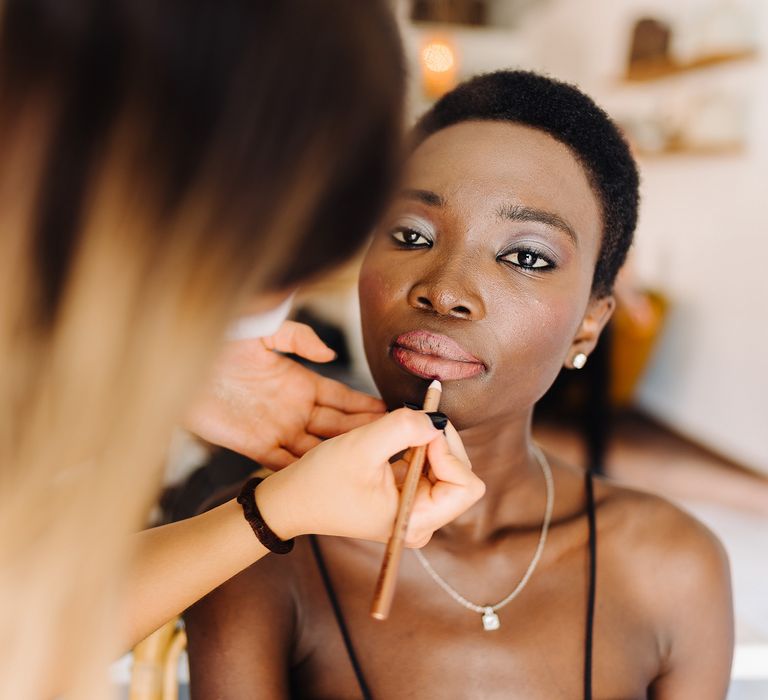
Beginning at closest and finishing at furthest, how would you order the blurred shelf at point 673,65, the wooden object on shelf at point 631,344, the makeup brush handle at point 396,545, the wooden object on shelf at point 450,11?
the makeup brush handle at point 396,545, the blurred shelf at point 673,65, the wooden object on shelf at point 631,344, the wooden object on shelf at point 450,11

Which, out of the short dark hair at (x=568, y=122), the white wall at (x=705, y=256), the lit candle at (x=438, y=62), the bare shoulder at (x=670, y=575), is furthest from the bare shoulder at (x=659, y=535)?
the lit candle at (x=438, y=62)

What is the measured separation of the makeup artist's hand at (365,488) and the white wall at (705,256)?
300 cm

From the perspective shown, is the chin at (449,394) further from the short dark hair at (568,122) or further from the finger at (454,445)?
the short dark hair at (568,122)

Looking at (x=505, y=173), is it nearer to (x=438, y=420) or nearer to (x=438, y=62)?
(x=438, y=420)

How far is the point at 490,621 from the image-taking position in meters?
0.91

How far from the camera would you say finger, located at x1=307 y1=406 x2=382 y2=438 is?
0.92m

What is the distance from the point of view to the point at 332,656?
0.87m

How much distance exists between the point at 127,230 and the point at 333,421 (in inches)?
20.2

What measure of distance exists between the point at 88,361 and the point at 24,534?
135 millimetres

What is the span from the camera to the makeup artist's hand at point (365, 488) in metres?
0.63

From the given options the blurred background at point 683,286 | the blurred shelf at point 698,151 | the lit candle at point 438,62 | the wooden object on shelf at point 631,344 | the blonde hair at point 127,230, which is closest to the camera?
the blonde hair at point 127,230

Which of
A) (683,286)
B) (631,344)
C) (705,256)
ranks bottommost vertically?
(631,344)

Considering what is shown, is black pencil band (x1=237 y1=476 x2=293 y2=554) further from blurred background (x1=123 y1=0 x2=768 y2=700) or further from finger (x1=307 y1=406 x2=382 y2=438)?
blurred background (x1=123 y1=0 x2=768 y2=700)

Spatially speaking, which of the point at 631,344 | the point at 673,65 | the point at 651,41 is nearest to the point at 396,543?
the point at 631,344
